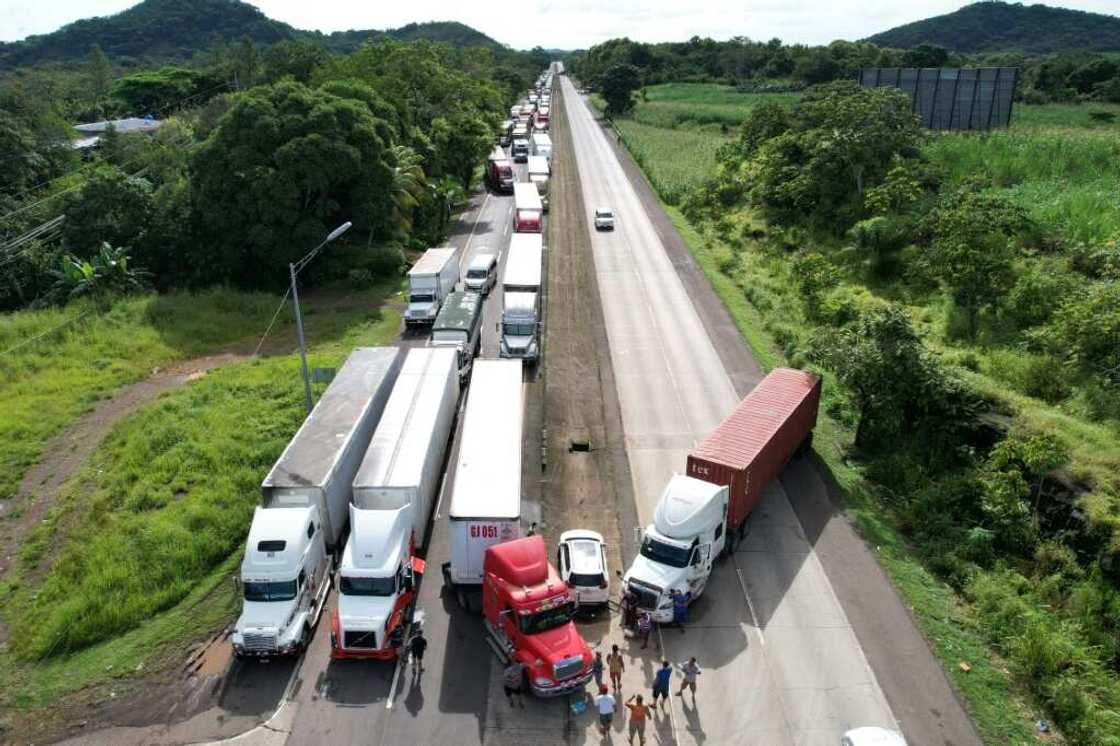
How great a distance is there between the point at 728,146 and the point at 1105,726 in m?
66.9

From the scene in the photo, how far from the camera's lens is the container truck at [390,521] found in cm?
1907

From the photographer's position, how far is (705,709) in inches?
712

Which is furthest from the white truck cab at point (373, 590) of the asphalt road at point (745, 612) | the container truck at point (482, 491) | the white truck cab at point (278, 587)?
the asphalt road at point (745, 612)

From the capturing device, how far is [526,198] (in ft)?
198

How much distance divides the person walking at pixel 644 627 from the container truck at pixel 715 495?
13.1 inches

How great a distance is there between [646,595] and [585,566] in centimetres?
198

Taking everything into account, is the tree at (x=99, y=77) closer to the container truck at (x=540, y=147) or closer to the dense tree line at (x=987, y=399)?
the container truck at (x=540, y=147)

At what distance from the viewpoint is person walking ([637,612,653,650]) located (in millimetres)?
19781

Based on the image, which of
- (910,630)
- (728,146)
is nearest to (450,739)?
(910,630)

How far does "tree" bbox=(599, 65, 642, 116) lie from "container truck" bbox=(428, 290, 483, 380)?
97725 millimetres

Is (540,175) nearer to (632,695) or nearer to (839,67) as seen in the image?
(632,695)

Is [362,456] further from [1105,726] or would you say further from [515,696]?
[1105,726]

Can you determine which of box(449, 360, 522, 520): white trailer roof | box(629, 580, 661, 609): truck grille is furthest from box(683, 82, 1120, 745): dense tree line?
box(449, 360, 522, 520): white trailer roof

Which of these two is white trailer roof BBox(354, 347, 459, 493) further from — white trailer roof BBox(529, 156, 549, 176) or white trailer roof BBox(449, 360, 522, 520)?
white trailer roof BBox(529, 156, 549, 176)
